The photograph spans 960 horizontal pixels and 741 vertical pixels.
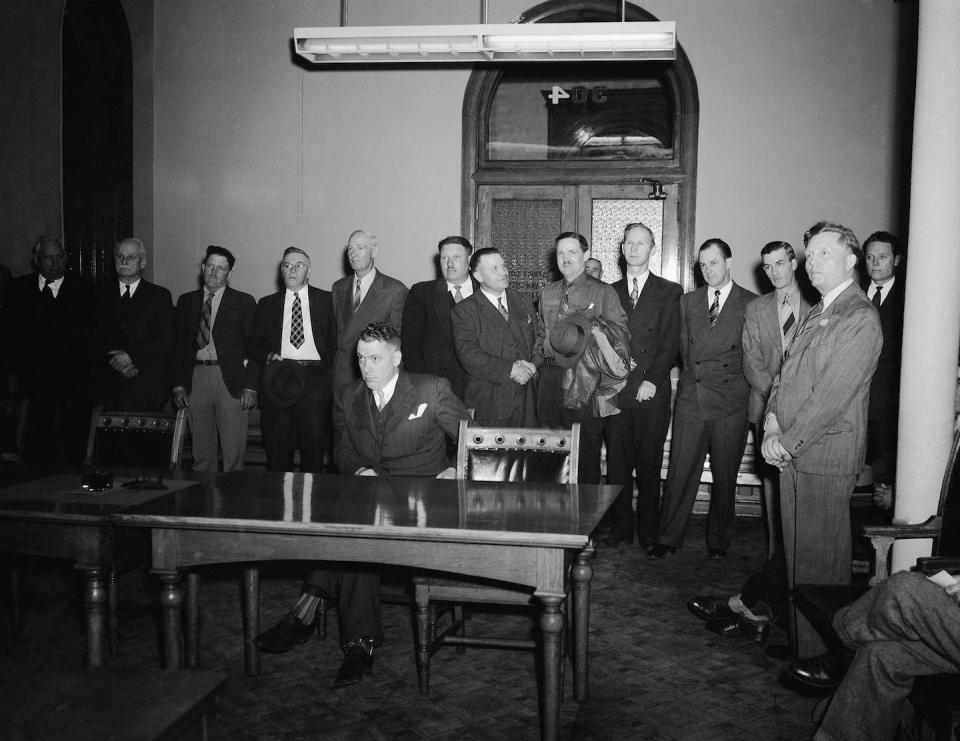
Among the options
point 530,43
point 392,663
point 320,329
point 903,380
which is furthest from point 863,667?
point 320,329

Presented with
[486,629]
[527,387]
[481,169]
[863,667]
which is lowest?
[486,629]

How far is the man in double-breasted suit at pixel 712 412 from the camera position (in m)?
4.99

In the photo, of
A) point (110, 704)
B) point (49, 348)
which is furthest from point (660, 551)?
point (49, 348)

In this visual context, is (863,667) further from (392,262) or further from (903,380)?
(392,262)

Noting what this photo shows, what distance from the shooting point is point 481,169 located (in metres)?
7.27

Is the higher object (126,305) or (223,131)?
(223,131)

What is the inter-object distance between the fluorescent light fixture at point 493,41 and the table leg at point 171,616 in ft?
9.97

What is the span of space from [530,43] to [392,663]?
10.5 ft

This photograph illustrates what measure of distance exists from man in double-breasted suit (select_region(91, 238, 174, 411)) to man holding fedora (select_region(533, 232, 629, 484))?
2.44 metres

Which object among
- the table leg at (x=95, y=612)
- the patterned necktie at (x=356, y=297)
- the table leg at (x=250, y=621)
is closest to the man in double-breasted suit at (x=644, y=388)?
the patterned necktie at (x=356, y=297)

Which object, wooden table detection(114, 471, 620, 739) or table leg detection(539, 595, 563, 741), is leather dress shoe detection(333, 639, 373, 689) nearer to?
wooden table detection(114, 471, 620, 739)

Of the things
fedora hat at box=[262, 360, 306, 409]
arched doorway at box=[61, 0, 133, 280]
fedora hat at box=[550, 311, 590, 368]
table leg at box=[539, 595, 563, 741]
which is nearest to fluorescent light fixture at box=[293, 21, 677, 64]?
fedora hat at box=[550, 311, 590, 368]

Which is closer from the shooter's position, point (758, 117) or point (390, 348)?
point (390, 348)

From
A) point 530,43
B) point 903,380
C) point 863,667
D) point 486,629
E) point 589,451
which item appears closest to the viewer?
→ point 863,667
